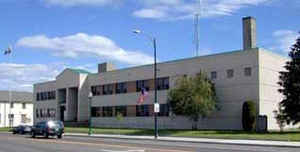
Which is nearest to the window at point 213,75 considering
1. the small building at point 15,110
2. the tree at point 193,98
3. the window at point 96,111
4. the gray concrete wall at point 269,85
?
the tree at point 193,98

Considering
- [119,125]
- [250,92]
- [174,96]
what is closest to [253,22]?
[250,92]

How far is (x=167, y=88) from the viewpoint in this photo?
55344 millimetres

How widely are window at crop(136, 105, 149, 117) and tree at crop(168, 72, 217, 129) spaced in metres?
11.7

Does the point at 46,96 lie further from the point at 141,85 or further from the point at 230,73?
the point at 230,73

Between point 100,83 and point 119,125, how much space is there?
319 inches

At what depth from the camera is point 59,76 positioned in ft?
251

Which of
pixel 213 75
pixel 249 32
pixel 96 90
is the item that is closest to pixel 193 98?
pixel 213 75

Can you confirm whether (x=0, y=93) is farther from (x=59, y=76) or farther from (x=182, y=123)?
(x=182, y=123)

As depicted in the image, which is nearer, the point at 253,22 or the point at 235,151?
the point at 235,151

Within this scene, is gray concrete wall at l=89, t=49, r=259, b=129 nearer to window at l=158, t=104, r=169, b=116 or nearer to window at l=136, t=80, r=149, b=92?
window at l=158, t=104, r=169, b=116

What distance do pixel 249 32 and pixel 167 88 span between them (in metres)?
12.3

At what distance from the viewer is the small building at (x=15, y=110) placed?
345 ft

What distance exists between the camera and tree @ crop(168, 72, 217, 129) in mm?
44938

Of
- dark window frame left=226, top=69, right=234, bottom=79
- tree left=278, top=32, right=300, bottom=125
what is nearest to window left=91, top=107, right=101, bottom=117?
dark window frame left=226, top=69, right=234, bottom=79
